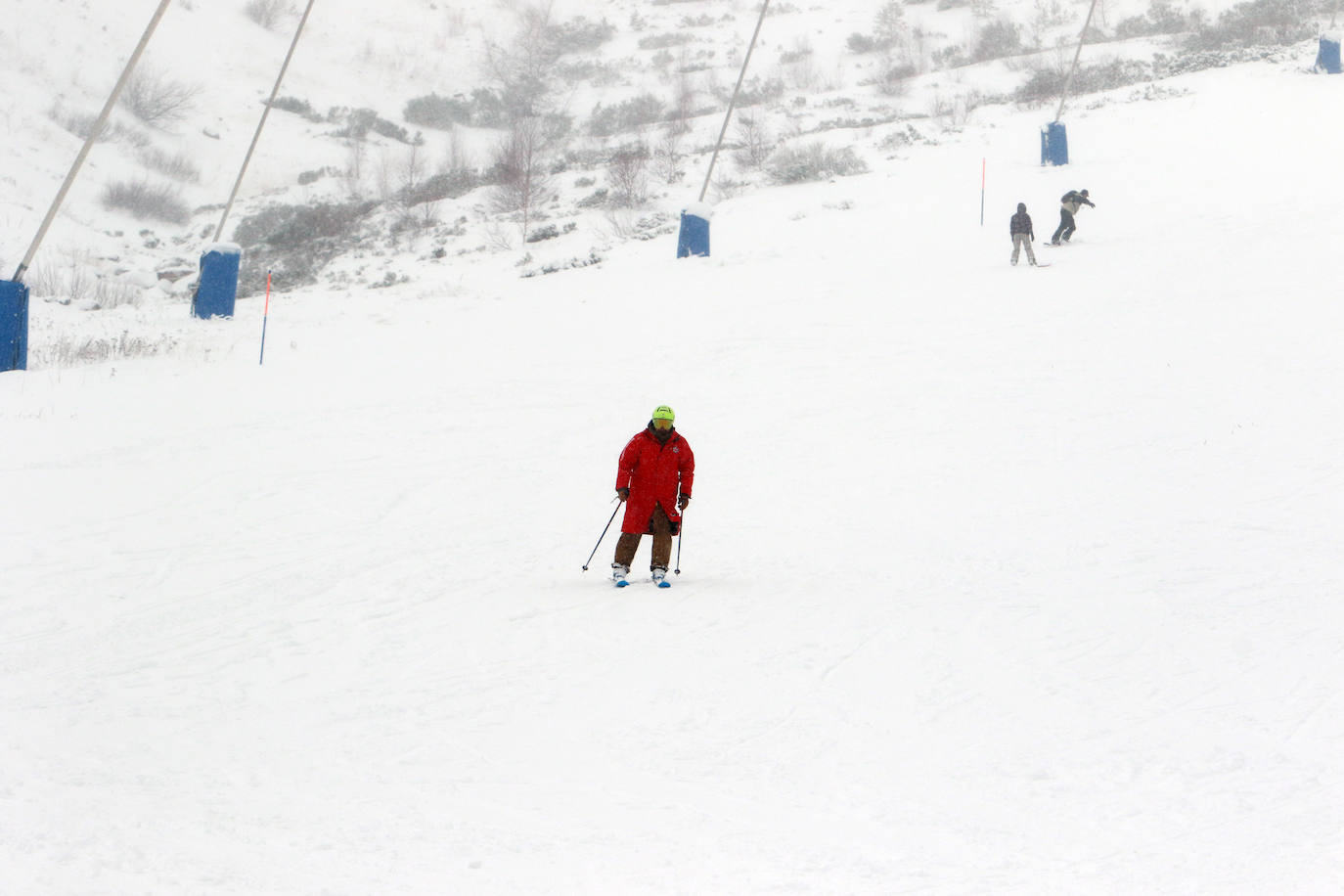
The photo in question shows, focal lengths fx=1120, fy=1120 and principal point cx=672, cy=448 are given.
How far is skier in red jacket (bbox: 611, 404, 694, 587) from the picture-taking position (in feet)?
30.1

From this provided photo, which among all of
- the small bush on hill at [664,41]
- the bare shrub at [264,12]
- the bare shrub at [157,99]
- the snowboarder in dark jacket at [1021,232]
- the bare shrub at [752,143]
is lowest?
the snowboarder in dark jacket at [1021,232]

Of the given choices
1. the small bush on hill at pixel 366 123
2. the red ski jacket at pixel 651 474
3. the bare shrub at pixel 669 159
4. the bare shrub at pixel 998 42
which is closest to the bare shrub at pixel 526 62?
the small bush on hill at pixel 366 123

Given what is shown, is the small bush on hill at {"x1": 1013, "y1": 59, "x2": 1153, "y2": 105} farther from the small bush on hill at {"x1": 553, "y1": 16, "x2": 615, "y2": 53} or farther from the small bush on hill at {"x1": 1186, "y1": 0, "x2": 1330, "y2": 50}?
the small bush on hill at {"x1": 553, "y1": 16, "x2": 615, "y2": 53}

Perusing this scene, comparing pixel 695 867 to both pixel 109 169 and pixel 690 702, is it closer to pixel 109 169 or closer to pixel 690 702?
pixel 690 702

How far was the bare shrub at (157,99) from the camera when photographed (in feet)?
152

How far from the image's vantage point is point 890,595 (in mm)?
8688

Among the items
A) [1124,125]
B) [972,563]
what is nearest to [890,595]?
[972,563]

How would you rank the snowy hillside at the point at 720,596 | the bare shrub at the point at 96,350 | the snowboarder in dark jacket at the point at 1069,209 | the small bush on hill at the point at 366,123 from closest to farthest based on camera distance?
1. the snowy hillside at the point at 720,596
2. the bare shrub at the point at 96,350
3. the snowboarder in dark jacket at the point at 1069,209
4. the small bush on hill at the point at 366,123

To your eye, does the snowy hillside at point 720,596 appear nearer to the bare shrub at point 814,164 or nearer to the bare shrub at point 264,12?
the bare shrub at point 814,164

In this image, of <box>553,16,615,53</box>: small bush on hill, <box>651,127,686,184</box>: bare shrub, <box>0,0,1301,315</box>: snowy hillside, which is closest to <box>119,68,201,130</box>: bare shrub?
<box>0,0,1301,315</box>: snowy hillside

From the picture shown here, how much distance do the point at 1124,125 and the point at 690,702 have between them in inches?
1262

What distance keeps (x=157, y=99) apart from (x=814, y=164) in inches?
1134

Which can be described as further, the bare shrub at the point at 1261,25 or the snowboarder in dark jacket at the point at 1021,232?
the bare shrub at the point at 1261,25

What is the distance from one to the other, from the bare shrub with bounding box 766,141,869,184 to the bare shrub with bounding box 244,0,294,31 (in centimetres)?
3385
